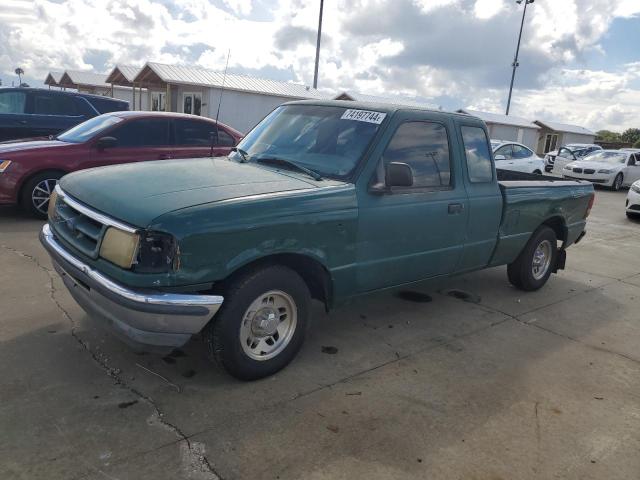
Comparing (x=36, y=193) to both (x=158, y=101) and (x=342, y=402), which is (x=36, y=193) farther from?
(x=158, y=101)

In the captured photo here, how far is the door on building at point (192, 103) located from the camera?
24952 mm

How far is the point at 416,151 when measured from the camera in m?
4.23

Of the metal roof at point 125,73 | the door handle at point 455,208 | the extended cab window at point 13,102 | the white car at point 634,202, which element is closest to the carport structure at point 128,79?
the metal roof at point 125,73

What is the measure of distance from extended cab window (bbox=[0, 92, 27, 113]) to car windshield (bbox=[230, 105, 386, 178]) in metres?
8.13

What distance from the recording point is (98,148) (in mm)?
7676

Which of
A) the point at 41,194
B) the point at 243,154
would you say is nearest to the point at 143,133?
the point at 41,194

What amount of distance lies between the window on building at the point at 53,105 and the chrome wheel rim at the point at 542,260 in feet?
30.4

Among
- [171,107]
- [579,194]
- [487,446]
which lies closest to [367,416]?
[487,446]

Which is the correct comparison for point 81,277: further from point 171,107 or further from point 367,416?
point 171,107

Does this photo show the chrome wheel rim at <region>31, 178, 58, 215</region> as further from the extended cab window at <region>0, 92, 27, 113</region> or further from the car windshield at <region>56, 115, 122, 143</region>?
the extended cab window at <region>0, 92, 27, 113</region>

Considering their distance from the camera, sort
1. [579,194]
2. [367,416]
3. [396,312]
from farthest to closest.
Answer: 1. [579,194]
2. [396,312]
3. [367,416]

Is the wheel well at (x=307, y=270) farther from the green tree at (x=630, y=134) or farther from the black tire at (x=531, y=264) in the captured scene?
the green tree at (x=630, y=134)

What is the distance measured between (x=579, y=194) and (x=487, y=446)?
4.11m

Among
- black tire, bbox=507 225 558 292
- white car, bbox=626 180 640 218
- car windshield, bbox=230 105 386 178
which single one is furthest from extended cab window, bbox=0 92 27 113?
white car, bbox=626 180 640 218
